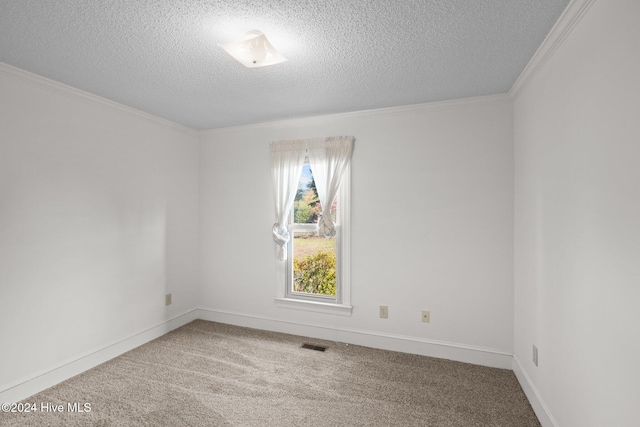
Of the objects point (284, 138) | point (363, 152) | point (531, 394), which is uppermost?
point (284, 138)

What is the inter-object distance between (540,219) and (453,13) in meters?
1.47

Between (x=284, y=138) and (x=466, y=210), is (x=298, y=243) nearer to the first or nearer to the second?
(x=284, y=138)

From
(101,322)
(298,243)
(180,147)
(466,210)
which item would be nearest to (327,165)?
(298,243)

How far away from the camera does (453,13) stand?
64.6 inches

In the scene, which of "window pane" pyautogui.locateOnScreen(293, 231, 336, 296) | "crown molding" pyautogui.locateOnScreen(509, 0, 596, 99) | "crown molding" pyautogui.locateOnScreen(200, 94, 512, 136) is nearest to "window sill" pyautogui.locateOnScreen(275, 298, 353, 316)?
"window pane" pyautogui.locateOnScreen(293, 231, 336, 296)

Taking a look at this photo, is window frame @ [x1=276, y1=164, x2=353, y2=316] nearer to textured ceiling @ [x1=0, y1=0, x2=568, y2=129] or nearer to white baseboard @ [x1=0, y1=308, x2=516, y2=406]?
white baseboard @ [x1=0, y1=308, x2=516, y2=406]

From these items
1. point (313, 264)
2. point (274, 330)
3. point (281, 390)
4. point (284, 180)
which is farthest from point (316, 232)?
point (281, 390)

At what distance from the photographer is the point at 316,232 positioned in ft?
11.8

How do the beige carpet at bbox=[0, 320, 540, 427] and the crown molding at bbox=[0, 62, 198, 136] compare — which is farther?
the crown molding at bbox=[0, 62, 198, 136]

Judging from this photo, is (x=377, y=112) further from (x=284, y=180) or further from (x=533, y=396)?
(x=533, y=396)

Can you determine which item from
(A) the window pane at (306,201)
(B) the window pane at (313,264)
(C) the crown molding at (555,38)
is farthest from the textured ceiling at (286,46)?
(B) the window pane at (313,264)

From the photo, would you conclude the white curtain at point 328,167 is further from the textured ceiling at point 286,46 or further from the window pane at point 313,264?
the textured ceiling at point 286,46

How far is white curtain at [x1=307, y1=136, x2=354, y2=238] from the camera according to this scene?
332 cm

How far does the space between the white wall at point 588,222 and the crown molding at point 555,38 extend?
0.04 metres
